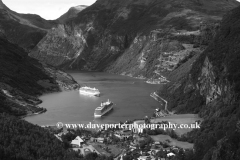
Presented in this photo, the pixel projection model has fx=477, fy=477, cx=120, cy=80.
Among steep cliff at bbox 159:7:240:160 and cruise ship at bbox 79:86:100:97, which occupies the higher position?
cruise ship at bbox 79:86:100:97

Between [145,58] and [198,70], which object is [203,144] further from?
[145,58]

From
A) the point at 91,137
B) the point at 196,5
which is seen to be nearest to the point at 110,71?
the point at 196,5

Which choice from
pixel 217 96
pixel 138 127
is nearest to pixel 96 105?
pixel 138 127

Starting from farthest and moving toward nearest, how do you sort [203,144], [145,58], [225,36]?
[145,58]
[225,36]
[203,144]

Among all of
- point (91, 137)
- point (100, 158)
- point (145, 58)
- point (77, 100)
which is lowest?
point (100, 158)

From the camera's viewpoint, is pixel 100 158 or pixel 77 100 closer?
pixel 100 158

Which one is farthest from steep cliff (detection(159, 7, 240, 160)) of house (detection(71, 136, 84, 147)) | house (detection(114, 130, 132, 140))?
house (detection(71, 136, 84, 147))

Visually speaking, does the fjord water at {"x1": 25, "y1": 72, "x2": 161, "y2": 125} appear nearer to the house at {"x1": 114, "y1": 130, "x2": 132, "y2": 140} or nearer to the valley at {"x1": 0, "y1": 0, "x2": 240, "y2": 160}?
the valley at {"x1": 0, "y1": 0, "x2": 240, "y2": 160}
